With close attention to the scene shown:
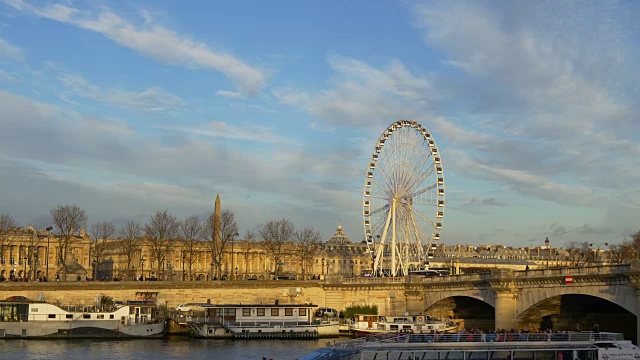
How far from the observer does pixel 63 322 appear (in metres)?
84.4

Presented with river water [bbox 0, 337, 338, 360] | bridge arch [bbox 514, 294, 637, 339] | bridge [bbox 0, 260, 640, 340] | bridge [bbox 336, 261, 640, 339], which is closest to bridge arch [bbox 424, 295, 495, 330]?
bridge [bbox 336, 261, 640, 339]

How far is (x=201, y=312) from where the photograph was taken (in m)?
94.4

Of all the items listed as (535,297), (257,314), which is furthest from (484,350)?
(257,314)

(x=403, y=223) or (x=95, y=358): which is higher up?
(x=403, y=223)

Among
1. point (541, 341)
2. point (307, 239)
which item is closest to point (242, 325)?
point (541, 341)

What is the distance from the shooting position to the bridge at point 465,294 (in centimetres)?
6969

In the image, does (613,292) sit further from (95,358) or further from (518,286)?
(95,358)

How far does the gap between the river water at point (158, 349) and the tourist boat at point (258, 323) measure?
225 centimetres

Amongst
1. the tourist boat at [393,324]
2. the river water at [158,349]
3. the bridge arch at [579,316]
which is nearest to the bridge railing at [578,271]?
the bridge arch at [579,316]

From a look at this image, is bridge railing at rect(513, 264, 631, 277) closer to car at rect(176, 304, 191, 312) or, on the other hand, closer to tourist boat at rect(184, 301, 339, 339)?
tourist boat at rect(184, 301, 339, 339)

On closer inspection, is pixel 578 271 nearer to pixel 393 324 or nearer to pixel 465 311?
pixel 393 324

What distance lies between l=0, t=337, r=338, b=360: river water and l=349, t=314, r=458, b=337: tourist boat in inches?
201

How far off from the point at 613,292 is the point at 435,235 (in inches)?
1405

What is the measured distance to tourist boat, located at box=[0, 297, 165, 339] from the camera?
83.5 metres
